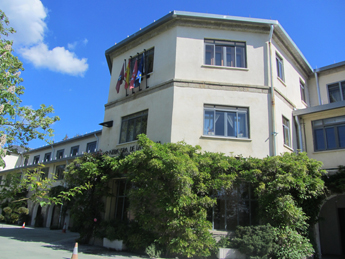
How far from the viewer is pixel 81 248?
13.2 meters

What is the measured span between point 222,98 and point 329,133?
628cm

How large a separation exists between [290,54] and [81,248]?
51.8 feet

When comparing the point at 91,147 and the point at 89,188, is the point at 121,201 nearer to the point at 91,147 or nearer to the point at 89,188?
the point at 89,188

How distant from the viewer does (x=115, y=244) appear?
13.1 m

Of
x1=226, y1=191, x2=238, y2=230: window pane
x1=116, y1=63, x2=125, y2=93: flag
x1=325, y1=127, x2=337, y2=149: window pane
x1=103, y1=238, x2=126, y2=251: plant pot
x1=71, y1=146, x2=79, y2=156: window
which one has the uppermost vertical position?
x1=116, y1=63, x2=125, y2=93: flag

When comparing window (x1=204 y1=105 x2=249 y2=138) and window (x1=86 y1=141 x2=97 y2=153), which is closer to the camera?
window (x1=204 y1=105 x2=249 y2=138)

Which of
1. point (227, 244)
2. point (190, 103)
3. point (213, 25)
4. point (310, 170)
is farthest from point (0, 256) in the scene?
point (213, 25)

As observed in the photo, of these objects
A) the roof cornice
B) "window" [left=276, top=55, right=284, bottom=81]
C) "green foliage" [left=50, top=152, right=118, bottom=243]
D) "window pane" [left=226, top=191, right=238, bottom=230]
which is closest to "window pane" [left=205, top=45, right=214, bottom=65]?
the roof cornice

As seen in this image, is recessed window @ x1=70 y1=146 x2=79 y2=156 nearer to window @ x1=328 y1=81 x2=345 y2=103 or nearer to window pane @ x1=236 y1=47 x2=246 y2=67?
window pane @ x1=236 y1=47 x2=246 y2=67

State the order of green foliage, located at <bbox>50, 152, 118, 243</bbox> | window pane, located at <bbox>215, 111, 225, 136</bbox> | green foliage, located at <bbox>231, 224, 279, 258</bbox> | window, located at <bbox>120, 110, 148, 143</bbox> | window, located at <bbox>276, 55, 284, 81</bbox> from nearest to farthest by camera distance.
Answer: green foliage, located at <bbox>231, 224, 279, 258</bbox>
window pane, located at <bbox>215, 111, 225, 136</bbox>
green foliage, located at <bbox>50, 152, 118, 243</bbox>
window, located at <bbox>120, 110, 148, 143</bbox>
window, located at <bbox>276, 55, 284, 81</bbox>

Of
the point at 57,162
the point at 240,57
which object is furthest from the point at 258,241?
the point at 57,162

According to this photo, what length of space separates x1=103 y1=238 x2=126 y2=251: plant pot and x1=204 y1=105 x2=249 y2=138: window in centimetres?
647

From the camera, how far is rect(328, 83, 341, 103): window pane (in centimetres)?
1811

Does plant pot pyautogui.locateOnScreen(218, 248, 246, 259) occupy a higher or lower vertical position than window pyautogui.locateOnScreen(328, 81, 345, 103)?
lower
